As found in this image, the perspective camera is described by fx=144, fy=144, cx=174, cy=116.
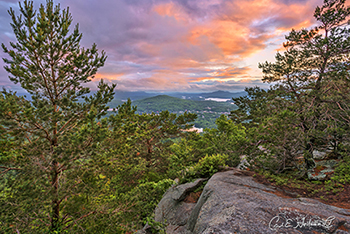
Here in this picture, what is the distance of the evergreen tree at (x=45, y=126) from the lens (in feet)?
19.4

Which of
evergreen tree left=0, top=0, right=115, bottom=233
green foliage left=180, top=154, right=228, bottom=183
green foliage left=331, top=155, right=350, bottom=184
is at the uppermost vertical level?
evergreen tree left=0, top=0, right=115, bottom=233

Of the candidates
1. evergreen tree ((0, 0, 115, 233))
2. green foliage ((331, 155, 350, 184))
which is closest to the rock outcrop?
green foliage ((331, 155, 350, 184))

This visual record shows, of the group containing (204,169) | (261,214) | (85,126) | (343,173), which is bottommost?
(204,169)

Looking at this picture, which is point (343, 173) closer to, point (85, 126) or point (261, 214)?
point (261, 214)

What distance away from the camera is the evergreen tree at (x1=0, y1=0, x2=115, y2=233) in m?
5.90

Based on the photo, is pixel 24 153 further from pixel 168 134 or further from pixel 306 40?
pixel 306 40

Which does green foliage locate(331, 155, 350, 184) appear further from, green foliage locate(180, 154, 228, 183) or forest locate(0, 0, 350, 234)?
green foliage locate(180, 154, 228, 183)

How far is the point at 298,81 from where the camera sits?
800 centimetres

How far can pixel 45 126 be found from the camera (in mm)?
6648

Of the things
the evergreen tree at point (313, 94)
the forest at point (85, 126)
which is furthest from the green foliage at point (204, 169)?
the evergreen tree at point (313, 94)

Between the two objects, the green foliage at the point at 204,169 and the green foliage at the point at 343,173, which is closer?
the green foliage at the point at 343,173

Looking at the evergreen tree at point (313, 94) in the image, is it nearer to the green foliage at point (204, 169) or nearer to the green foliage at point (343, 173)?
the green foliage at point (343, 173)

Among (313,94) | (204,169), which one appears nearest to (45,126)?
(204,169)

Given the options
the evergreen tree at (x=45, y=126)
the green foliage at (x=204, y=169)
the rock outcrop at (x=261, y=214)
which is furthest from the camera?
the green foliage at (x=204, y=169)
